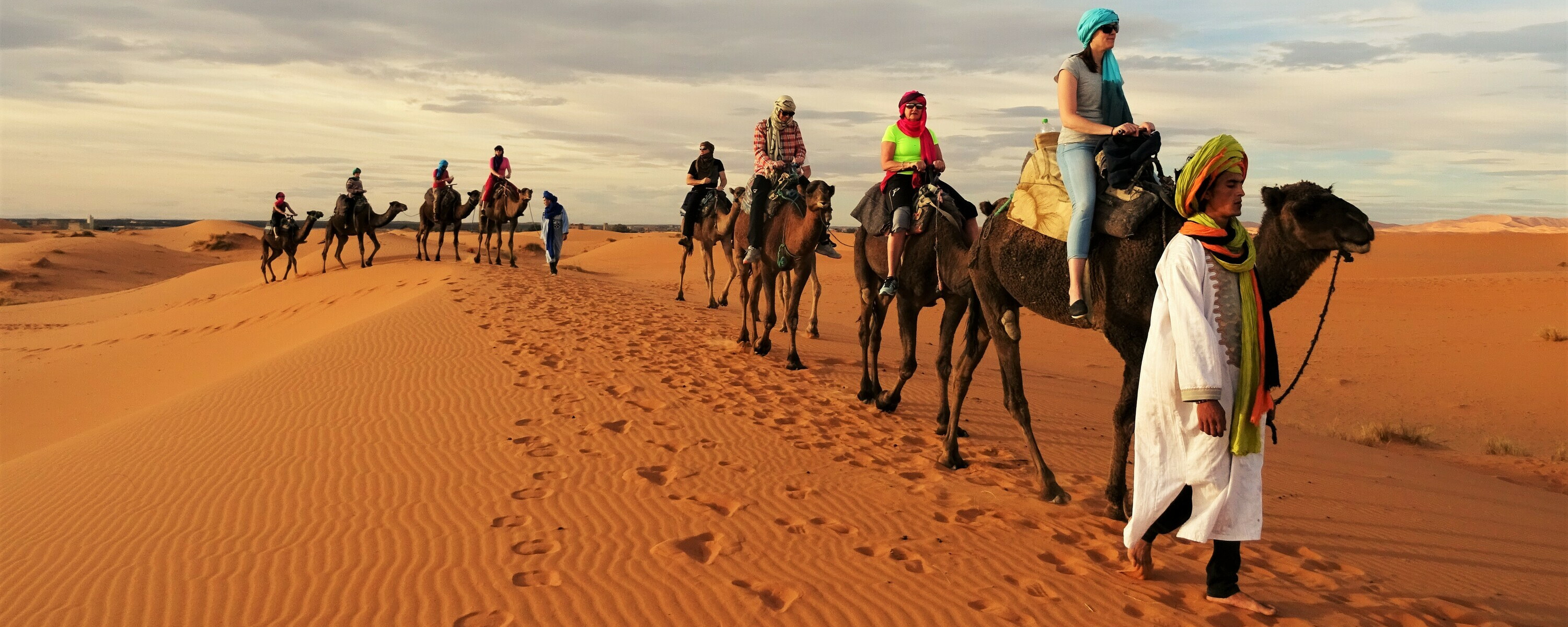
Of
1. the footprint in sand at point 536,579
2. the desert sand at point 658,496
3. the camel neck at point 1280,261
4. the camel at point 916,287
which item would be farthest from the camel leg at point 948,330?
the footprint in sand at point 536,579

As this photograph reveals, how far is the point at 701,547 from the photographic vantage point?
527 centimetres

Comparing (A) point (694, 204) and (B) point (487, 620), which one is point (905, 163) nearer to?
(B) point (487, 620)

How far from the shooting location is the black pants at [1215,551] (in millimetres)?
4156

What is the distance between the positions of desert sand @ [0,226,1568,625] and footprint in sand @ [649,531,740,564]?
20mm

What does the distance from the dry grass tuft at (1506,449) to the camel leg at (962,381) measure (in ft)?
25.1

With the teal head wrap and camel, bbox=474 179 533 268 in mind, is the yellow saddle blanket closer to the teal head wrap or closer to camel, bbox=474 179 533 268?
the teal head wrap

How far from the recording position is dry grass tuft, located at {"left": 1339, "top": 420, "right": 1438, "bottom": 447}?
11164 mm

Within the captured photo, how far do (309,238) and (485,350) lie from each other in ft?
220

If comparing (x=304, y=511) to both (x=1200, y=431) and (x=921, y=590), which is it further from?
(x=1200, y=431)

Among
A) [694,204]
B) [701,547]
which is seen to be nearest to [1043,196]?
[701,547]

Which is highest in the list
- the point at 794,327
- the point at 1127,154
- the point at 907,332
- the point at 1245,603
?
the point at 1127,154

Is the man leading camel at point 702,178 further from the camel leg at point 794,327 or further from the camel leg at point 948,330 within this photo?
the camel leg at point 948,330

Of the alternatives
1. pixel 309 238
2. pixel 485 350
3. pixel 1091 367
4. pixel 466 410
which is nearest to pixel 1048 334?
pixel 1091 367

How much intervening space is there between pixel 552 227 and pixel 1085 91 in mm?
20417
